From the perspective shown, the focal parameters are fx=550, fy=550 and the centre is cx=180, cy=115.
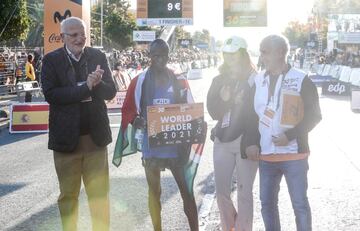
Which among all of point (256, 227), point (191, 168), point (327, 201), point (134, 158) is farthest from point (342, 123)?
point (191, 168)

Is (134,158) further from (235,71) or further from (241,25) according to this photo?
(241,25)

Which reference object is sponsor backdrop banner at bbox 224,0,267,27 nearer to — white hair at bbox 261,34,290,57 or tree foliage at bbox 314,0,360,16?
white hair at bbox 261,34,290,57

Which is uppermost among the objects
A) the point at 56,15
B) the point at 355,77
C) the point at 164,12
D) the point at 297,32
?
the point at 297,32

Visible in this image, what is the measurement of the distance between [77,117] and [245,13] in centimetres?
2329

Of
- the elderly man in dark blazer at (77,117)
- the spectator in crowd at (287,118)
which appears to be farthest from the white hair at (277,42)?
the elderly man in dark blazer at (77,117)

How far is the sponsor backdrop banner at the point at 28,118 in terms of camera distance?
13352 millimetres

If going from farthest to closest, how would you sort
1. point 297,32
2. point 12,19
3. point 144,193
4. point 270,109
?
point 297,32
point 12,19
point 144,193
point 270,109

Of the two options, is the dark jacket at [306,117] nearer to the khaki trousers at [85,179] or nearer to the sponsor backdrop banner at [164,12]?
the khaki trousers at [85,179]

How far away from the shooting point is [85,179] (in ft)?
15.3

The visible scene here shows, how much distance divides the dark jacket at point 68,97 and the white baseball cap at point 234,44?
1.02 m

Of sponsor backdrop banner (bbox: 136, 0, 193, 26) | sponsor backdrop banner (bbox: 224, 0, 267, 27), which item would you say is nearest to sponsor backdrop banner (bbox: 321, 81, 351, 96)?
sponsor backdrop banner (bbox: 224, 0, 267, 27)

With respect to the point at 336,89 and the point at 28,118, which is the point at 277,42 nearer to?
the point at 28,118

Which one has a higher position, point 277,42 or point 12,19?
point 12,19

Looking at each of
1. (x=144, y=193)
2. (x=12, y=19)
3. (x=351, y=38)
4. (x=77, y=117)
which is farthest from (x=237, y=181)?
(x=351, y=38)
